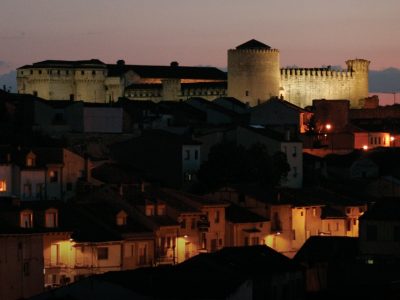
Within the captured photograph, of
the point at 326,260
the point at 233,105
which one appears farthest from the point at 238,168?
the point at 233,105

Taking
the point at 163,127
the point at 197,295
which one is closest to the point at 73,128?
the point at 163,127

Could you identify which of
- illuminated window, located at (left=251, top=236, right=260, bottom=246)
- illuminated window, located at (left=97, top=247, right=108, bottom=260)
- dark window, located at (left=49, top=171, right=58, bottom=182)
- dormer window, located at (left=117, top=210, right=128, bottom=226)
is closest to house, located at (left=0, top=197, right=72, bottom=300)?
illuminated window, located at (left=97, top=247, right=108, bottom=260)

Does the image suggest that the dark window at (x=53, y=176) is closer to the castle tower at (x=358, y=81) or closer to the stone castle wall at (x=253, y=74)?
the stone castle wall at (x=253, y=74)

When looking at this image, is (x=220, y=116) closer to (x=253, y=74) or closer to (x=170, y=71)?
(x=253, y=74)

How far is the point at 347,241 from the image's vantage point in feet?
223

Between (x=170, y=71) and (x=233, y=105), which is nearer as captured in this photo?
(x=233, y=105)

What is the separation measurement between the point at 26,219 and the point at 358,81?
76.8m

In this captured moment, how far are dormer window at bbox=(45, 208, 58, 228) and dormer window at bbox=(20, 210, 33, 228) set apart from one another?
121 cm

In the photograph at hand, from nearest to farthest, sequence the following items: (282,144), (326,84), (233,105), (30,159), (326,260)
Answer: (326,260) → (30,159) → (282,144) → (233,105) → (326,84)

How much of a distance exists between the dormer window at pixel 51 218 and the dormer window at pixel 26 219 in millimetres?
1213

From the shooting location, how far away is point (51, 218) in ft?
208

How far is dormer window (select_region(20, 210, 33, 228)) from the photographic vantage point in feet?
201

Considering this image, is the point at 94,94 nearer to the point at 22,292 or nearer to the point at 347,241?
the point at 347,241

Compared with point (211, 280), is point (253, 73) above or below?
above
